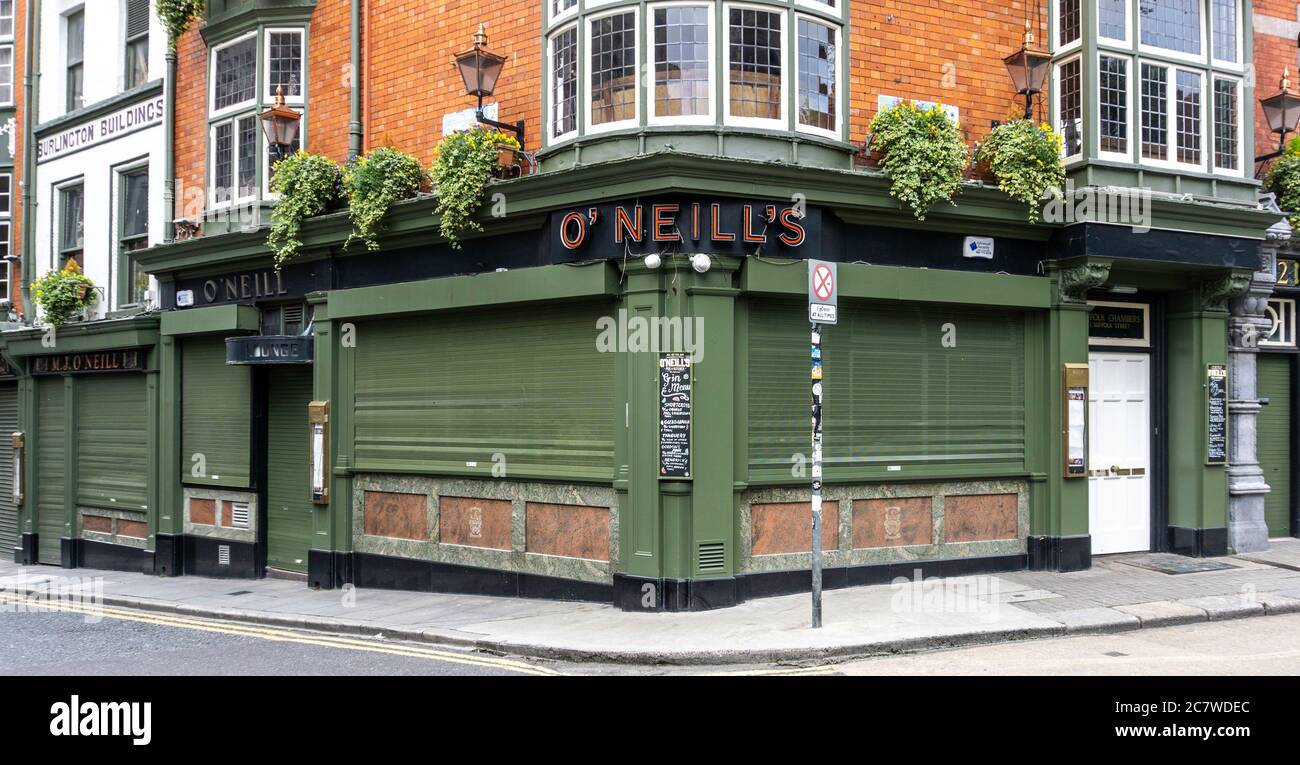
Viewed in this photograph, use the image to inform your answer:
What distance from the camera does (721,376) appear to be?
11312 millimetres

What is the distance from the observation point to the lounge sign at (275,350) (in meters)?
15.1

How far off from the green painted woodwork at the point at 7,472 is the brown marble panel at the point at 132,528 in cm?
440

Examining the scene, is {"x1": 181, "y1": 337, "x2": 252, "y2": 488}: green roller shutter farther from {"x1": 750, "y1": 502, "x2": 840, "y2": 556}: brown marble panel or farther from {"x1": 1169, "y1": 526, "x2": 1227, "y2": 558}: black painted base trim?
{"x1": 1169, "y1": 526, "x2": 1227, "y2": 558}: black painted base trim

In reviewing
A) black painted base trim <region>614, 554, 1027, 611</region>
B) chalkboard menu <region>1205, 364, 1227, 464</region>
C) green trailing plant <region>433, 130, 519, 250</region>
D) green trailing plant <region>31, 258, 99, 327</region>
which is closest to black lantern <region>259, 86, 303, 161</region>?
green trailing plant <region>433, 130, 519, 250</region>

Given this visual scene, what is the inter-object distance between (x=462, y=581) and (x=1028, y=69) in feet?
30.5

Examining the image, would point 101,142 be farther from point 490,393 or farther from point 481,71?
point 490,393

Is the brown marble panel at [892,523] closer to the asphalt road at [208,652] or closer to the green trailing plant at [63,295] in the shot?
the asphalt road at [208,652]

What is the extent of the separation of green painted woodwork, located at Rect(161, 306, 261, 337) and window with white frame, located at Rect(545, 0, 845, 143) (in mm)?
6580

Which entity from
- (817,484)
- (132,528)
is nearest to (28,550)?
(132,528)

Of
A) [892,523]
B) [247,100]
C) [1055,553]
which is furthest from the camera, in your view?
[247,100]

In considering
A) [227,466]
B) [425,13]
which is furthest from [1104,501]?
[227,466]

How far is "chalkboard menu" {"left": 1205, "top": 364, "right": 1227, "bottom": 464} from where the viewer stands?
14.3 meters

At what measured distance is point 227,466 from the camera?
16812 mm

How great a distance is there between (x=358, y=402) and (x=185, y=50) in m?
7.44
